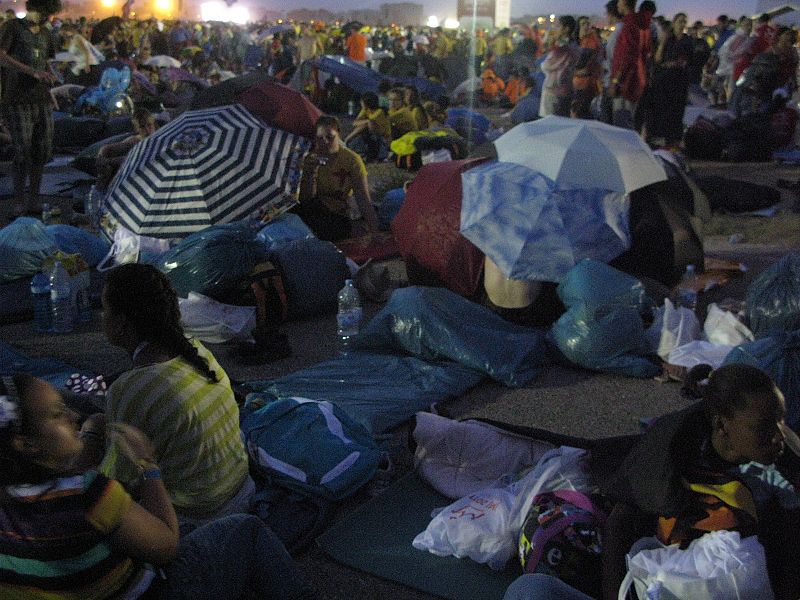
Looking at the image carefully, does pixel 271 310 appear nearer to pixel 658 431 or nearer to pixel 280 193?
pixel 280 193

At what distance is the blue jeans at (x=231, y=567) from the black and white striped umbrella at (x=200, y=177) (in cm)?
383

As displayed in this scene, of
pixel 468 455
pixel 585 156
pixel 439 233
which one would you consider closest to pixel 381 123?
pixel 439 233

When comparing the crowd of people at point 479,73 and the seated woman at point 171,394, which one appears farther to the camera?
the crowd of people at point 479,73

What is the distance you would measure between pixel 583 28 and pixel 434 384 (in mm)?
12236

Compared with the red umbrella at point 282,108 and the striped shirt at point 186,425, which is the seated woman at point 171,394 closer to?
the striped shirt at point 186,425

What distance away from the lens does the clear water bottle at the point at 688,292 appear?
569 centimetres

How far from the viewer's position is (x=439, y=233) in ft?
19.3

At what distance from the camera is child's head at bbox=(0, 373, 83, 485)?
190 cm

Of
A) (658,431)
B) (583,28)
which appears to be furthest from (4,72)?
(583,28)

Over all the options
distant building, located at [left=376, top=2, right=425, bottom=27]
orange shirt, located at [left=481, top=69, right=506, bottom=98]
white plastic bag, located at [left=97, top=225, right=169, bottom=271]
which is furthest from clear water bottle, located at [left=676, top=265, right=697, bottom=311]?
distant building, located at [left=376, top=2, right=425, bottom=27]

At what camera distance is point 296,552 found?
133 inches

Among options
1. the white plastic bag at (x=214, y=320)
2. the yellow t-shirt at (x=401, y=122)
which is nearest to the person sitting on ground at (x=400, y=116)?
the yellow t-shirt at (x=401, y=122)

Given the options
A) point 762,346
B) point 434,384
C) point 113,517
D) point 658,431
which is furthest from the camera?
→ point 434,384

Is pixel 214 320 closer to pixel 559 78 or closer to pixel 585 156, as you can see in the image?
pixel 585 156
